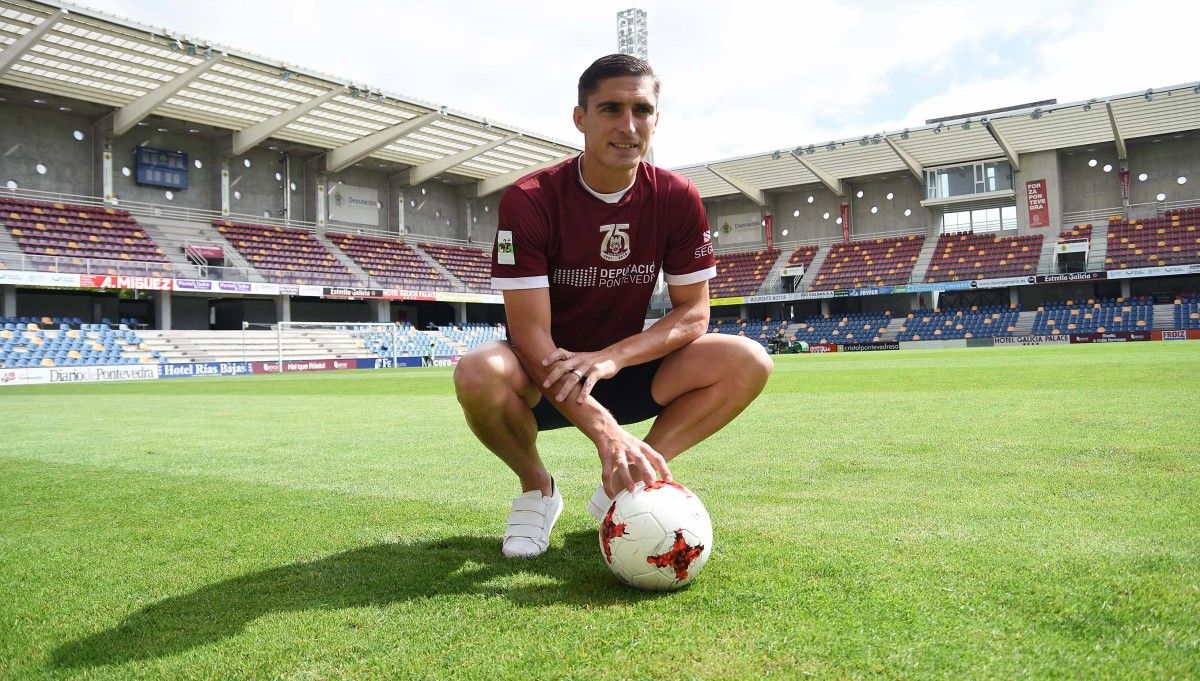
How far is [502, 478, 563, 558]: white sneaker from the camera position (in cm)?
292

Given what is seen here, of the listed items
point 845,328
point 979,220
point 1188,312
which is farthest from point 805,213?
point 1188,312

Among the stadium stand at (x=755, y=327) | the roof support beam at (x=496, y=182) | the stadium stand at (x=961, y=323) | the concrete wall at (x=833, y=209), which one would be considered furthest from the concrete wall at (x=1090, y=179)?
the roof support beam at (x=496, y=182)

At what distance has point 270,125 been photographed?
34.8 m

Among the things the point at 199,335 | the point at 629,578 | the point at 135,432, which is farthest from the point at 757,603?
the point at 199,335

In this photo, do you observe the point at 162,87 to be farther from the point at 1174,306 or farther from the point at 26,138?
the point at 1174,306

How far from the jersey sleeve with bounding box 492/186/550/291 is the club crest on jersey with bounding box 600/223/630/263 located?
0.29 meters

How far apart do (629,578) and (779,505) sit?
4.61ft

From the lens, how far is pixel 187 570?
288cm

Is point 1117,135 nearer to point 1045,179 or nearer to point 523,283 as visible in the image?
point 1045,179

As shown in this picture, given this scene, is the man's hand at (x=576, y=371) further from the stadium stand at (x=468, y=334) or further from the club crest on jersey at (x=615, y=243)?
the stadium stand at (x=468, y=334)

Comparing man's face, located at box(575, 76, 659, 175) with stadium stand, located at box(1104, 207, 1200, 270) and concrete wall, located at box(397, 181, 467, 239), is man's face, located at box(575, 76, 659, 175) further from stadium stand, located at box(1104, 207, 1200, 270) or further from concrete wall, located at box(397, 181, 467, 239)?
concrete wall, located at box(397, 181, 467, 239)

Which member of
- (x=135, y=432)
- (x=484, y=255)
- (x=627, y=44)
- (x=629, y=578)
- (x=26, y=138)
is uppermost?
(x=627, y=44)

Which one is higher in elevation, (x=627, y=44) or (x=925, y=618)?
(x=627, y=44)

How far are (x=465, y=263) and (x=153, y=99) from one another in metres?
19.5
